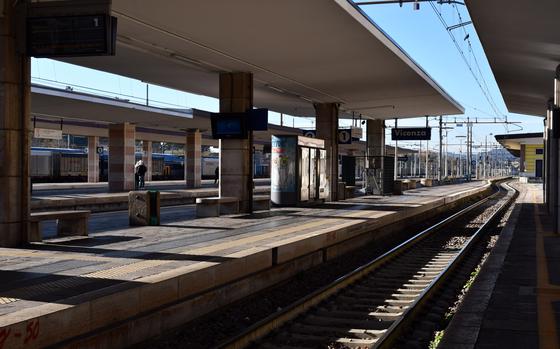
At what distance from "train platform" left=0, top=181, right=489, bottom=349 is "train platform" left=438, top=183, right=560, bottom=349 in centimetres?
333

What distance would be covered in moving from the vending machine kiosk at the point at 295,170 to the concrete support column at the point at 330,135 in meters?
2.48

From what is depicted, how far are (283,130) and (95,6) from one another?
1436 inches

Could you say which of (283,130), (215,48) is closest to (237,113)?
(215,48)

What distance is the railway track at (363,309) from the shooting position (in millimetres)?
6930

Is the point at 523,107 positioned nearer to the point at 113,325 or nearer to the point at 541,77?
the point at 541,77

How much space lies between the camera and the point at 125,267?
341 inches

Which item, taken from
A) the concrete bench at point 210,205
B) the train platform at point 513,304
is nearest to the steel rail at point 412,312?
the train platform at point 513,304

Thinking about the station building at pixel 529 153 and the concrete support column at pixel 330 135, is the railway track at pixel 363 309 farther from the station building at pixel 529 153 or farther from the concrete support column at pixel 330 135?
the station building at pixel 529 153

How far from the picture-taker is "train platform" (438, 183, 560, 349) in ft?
19.8

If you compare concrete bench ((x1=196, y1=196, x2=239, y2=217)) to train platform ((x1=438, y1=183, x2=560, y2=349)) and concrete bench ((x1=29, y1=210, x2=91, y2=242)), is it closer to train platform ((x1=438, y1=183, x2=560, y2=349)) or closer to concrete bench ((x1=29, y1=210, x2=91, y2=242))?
concrete bench ((x1=29, y1=210, x2=91, y2=242))

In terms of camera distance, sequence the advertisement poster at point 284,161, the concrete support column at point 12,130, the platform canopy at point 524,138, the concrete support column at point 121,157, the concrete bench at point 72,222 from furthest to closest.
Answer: the platform canopy at point 524,138, the concrete support column at point 121,157, the advertisement poster at point 284,161, the concrete bench at point 72,222, the concrete support column at point 12,130

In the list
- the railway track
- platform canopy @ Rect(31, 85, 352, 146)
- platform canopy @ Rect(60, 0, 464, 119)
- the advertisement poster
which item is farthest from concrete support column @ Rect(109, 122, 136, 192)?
the railway track

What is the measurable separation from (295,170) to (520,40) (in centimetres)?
940

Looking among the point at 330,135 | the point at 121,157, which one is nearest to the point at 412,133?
the point at 330,135
